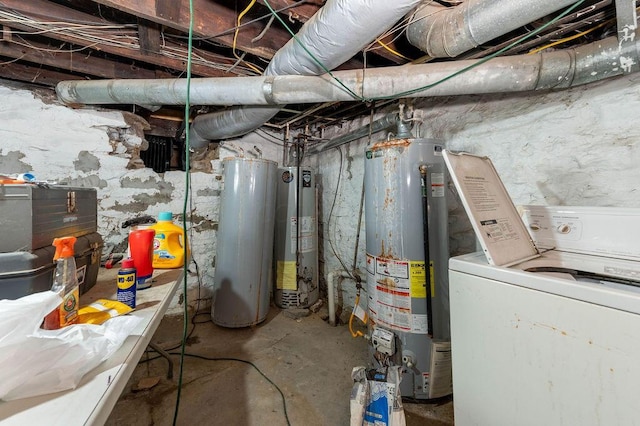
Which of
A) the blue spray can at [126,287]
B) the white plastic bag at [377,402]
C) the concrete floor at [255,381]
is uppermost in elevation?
the blue spray can at [126,287]

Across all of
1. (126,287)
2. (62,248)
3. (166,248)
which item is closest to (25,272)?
(62,248)

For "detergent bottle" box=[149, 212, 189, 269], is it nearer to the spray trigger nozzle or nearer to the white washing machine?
the spray trigger nozzle

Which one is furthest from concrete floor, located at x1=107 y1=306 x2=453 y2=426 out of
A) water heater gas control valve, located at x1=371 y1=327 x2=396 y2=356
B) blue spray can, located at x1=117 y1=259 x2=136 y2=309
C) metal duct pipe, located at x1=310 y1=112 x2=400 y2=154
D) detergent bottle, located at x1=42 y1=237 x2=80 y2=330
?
metal duct pipe, located at x1=310 y1=112 x2=400 y2=154

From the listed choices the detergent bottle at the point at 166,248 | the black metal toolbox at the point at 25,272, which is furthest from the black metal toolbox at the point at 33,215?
the detergent bottle at the point at 166,248

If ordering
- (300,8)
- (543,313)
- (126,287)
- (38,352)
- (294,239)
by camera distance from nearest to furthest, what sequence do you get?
(38,352), (543,313), (126,287), (300,8), (294,239)

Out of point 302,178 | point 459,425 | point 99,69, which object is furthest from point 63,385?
point 302,178

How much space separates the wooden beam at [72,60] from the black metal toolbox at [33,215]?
3.68 feet

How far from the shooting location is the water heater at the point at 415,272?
1.26 m

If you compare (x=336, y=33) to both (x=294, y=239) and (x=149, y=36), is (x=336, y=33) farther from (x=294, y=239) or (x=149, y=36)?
(x=294, y=239)

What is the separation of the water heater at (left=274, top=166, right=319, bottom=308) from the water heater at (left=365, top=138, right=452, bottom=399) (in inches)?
42.3

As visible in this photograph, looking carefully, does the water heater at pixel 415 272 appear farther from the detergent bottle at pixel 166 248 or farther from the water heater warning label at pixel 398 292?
the detergent bottle at pixel 166 248

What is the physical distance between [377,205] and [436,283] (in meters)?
0.50

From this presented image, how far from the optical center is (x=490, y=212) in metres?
0.88

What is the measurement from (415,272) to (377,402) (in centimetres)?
59
